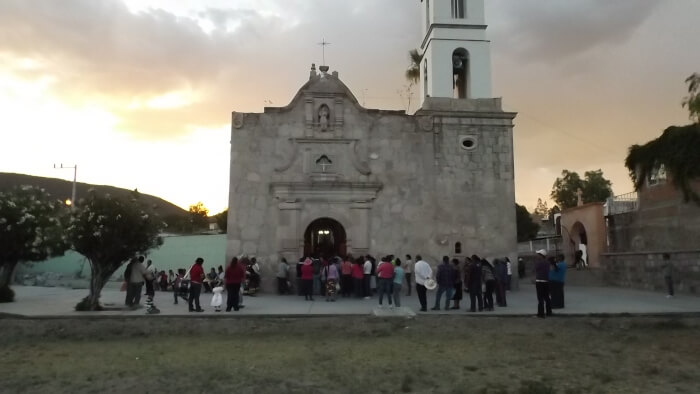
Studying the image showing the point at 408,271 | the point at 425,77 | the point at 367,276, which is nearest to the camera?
the point at 367,276

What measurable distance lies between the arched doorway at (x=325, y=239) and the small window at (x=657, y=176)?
46.4 feet

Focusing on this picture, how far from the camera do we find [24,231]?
1658 centimetres

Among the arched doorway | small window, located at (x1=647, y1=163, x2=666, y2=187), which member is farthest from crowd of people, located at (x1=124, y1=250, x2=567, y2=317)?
small window, located at (x1=647, y1=163, x2=666, y2=187)

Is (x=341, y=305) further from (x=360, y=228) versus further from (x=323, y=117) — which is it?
(x=323, y=117)

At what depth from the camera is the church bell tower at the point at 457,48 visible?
2178cm

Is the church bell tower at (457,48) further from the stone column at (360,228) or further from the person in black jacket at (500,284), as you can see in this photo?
the person in black jacket at (500,284)

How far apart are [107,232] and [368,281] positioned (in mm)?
8035

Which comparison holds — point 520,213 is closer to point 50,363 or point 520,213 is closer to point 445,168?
point 445,168

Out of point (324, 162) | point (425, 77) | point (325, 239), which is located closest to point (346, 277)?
point (324, 162)

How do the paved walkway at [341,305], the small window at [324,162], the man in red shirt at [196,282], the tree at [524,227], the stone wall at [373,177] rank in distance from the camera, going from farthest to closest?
the tree at [524,227] < the small window at [324,162] < the stone wall at [373,177] < the man in red shirt at [196,282] < the paved walkway at [341,305]

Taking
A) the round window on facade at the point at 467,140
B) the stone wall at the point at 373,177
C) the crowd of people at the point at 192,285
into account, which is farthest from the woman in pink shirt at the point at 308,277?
the round window on facade at the point at 467,140

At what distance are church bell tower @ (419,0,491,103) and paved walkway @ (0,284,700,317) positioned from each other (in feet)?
27.6

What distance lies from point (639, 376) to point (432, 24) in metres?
17.3

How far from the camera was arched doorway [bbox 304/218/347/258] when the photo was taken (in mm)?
20953
